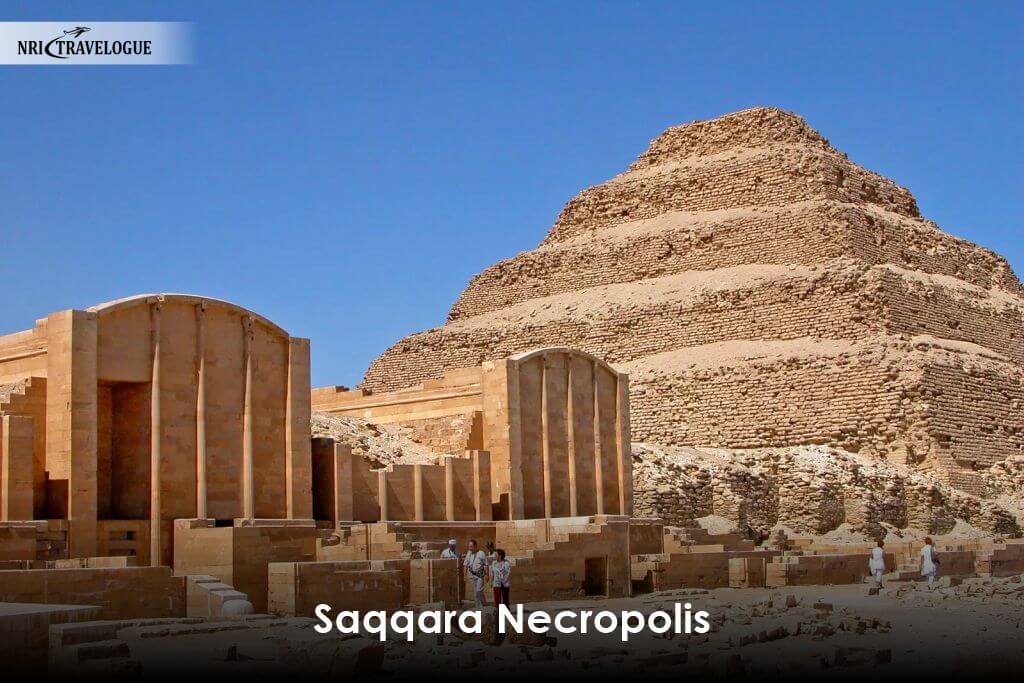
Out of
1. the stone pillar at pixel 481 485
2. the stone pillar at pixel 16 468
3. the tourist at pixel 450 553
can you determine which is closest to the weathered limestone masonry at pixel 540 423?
the stone pillar at pixel 481 485

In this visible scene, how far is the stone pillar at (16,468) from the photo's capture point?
19.3m

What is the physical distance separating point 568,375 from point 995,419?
25.2 m

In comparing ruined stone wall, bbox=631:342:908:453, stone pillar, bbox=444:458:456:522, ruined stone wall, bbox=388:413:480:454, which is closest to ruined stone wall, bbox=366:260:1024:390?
ruined stone wall, bbox=631:342:908:453

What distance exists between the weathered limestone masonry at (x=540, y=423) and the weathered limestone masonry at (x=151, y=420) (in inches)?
102

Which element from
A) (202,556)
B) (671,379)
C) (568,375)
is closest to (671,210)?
(671,379)

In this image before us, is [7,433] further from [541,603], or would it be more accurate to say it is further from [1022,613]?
[1022,613]

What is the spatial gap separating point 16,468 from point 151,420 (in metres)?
2.43

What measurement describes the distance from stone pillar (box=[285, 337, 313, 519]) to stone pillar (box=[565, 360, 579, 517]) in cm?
593

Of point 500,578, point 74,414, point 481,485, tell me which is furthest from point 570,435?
point 500,578

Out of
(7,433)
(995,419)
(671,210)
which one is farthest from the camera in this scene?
(671,210)

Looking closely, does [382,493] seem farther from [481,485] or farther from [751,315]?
[751,315]

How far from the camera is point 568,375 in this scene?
1120 inches

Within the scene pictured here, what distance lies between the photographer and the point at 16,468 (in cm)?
1947

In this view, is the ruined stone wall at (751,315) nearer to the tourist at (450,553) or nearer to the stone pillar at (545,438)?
the stone pillar at (545,438)
